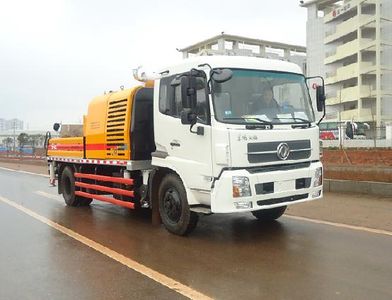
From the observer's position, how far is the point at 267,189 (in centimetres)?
709

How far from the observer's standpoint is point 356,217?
9320mm

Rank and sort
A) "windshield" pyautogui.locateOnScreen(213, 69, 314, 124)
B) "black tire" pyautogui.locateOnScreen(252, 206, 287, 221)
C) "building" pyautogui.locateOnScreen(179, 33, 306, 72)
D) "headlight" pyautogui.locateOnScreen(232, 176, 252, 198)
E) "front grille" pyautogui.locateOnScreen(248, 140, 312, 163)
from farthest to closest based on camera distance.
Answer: "building" pyautogui.locateOnScreen(179, 33, 306, 72), "black tire" pyautogui.locateOnScreen(252, 206, 287, 221), "windshield" pyautogui.locateOnScreen(213, 69, 314, 124), "front grille" pyautogui.locateOnScreen(248, 140, 312, 163), "headlight" pyautogui.locateOnScreen(232, 176, 252, 198)

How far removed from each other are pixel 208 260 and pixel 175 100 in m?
2.74

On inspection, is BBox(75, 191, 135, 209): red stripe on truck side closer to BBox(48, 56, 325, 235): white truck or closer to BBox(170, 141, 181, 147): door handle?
BBox(48, 56, 325, 235): white truck

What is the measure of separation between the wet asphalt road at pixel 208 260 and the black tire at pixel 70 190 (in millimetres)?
2439

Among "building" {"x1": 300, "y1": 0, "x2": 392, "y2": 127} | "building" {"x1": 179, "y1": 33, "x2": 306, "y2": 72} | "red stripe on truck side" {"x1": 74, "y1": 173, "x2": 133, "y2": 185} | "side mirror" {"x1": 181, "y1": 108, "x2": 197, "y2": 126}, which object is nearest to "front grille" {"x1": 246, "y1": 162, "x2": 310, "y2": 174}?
"side mirror" {"x1": 181, "y1": 108, "x2": 197, "y2": 126}

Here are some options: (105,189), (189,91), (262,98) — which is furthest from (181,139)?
(105,189)

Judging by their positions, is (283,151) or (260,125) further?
(283,151)

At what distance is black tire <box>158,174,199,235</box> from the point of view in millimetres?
7695

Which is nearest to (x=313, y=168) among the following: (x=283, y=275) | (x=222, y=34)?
Answer: (x=283, y=275)

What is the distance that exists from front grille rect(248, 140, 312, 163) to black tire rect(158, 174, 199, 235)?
135cm

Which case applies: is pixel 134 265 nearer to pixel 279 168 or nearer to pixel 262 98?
pixel 279 168

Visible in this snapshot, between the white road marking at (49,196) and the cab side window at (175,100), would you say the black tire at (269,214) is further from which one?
the white road marking at (49,196)

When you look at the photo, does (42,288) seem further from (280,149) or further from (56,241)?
(280,149)
